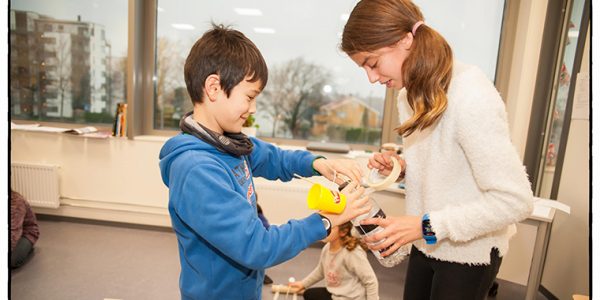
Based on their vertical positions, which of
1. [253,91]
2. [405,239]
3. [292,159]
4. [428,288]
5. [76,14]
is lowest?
[428,288]

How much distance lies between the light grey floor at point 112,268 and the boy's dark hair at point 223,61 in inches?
72.0

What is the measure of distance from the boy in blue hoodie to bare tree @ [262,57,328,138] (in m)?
2.38

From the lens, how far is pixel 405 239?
3.11 feet

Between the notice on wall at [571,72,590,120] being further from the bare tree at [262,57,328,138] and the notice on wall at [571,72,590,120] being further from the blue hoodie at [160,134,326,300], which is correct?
the blue hoodie at [160,134,326,300]

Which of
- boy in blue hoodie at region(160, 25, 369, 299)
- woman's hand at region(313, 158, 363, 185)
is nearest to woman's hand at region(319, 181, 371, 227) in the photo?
boy in blue hoodie at region(160, 25, 369, 299)

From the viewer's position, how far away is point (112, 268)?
8.72ft

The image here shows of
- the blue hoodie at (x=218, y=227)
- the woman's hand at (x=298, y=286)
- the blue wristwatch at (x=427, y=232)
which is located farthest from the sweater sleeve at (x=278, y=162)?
the woman's hand at (x=298, y=286)

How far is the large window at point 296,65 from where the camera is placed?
3.33 metres

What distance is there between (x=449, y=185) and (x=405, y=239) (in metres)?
0.19

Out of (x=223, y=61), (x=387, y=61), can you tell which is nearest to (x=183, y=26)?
(x=223, y=61)

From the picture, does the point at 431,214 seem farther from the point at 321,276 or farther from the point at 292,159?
the point at 321,276

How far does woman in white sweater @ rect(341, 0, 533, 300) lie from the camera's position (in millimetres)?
844

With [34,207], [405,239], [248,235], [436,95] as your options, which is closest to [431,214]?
[405,239]

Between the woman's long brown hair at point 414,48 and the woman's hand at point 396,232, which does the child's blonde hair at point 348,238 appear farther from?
the woman's long brown hair at point 414,48
